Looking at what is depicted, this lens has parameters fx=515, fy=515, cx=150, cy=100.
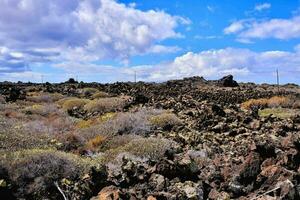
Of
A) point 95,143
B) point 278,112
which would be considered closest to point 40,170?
point 95,143

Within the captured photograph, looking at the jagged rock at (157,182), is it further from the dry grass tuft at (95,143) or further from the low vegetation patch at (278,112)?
the low vegetation patch at (278,112)

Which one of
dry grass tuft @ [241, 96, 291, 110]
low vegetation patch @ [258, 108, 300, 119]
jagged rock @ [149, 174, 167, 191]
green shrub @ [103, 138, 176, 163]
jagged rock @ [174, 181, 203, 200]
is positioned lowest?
jagged rock @ [174, 181, 203, 200]

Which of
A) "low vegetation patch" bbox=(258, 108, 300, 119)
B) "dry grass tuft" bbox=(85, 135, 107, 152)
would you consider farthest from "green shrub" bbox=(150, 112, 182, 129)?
"low vegetation patch" bbox=(258, 108, 300, 119)

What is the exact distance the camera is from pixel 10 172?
11914mm

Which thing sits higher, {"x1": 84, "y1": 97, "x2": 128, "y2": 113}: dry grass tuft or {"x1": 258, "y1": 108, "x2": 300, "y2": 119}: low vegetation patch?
{"x1": 84, "y1": 97, "x2": 128, "y2": 113}: dry grass tuft

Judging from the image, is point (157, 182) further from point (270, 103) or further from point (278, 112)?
point (270, 103)

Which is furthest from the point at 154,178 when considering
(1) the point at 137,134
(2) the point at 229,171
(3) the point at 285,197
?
(1) the point at 137,134

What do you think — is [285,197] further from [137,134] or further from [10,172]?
[137,134]

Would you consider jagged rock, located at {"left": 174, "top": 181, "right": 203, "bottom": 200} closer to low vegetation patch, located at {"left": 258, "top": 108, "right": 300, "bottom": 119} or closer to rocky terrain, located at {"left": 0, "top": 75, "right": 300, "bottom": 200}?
rocky terrain, located at {"left": 0, "top": 75, "right": 300, "bottom": 200}

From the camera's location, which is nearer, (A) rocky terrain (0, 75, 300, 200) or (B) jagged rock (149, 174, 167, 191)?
(A) rocky terrain (0, 75, 300, 200)

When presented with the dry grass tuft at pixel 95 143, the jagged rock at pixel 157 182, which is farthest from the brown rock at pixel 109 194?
the dry grass tuft at pixel 95 143

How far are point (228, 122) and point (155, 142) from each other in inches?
266

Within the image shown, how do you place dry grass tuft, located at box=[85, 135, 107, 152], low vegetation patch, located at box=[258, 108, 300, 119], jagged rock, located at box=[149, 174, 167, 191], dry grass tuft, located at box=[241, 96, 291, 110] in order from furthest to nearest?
dry grass tuft, located at box=[241, 96, 291, 110] → low vegetation patch, located at box=[258, 108, 300, 119] → dry grass tuft, located at box=[85, 135, 107, 152] → jagged rock, located at box=[149, 174, 167, 191]

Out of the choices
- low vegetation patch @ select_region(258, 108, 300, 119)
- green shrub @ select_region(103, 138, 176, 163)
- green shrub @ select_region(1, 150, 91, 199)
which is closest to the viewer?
green shrub @ select_region(1, 150, 91, 199)
